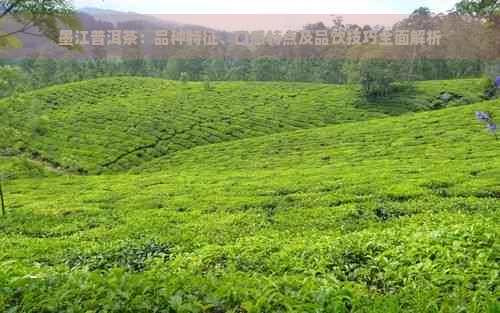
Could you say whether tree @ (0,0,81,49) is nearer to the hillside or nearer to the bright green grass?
the bright green grass

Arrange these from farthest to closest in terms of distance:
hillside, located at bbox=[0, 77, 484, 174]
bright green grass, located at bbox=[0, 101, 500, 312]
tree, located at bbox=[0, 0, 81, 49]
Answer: hillside, located at bbox=[0, 77, 484, 174]
tree, located at bbox=[0, 0, 81, 49]
bright green grass, located at bbox=[0, 101, 500, 312]

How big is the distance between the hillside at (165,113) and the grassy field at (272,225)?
2.48 feet

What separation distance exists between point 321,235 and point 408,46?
94677 millimetres

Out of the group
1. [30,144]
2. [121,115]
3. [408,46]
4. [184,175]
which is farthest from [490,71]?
[30,144]

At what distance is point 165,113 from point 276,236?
4955cm

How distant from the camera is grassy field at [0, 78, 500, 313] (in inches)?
275

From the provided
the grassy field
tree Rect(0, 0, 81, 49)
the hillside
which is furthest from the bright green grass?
the hillside

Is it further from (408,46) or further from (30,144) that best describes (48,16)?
(408,46)

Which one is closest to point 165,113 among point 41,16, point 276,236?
point 41,16

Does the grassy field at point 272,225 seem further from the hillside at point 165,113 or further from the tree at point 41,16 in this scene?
the tree at point 41,16

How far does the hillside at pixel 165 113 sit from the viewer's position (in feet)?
148

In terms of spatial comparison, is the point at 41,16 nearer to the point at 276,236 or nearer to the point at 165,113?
the point at 276,236

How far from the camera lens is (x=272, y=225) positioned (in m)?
16.2

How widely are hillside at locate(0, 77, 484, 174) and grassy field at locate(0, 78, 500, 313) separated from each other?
0.76m
